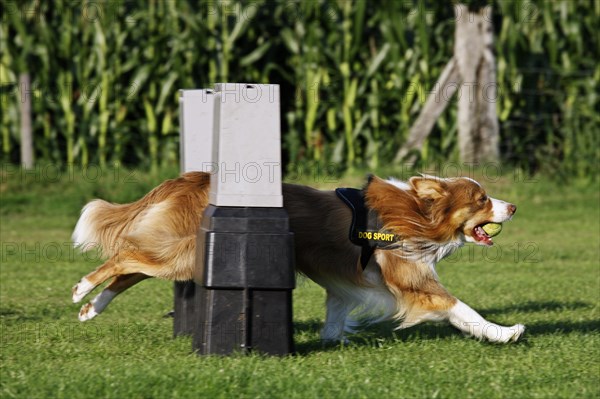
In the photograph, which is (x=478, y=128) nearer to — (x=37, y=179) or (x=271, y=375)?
(x=37, y=179)

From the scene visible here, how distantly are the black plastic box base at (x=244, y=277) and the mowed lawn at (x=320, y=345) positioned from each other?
0.13 m

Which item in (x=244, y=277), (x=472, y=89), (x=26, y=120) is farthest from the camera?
(x=26, y=120)

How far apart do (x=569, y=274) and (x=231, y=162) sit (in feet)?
17.3

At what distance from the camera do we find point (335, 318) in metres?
6.12

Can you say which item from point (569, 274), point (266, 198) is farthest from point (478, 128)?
point (266, 198)

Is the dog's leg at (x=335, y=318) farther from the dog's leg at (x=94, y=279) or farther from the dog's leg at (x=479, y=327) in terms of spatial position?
the dog's leg at (x=94, y=279)

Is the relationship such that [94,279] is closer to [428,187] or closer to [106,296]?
[106,296]

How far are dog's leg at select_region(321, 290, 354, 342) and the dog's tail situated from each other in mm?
1321

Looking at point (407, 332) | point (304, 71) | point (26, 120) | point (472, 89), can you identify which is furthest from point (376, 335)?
point (26, 120)

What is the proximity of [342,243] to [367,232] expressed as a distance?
0.16 metres

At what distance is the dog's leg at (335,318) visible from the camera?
6078mm

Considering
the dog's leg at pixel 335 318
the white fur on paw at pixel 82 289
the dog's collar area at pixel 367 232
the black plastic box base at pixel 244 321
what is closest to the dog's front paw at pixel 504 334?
the dog's collar area at pixel 367 232

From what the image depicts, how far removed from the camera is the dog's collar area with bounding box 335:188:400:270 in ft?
19.1

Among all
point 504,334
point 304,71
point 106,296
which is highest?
point 304,71
